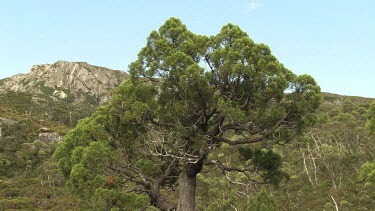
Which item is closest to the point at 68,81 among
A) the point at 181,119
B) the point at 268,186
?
the point at 268,186

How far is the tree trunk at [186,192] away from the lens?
10.6 meters

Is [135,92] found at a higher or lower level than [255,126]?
higher

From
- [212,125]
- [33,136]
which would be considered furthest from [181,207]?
[33,136]

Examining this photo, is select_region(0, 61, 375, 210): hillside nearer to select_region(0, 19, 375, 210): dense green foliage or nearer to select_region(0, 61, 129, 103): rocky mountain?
select_region(0, 19, 375, 210): dense green foliage

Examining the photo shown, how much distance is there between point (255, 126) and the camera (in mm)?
10133

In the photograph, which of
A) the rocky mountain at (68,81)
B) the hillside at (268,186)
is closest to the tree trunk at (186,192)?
the hillside at (268,186)

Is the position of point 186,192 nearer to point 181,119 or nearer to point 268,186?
point 181,119

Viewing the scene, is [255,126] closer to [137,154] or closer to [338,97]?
[137,154]

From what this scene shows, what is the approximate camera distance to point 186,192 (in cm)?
1071

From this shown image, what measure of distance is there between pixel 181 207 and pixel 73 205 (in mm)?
31006

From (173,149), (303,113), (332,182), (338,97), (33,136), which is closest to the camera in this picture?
(303,113)

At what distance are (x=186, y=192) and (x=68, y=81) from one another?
166982 mm

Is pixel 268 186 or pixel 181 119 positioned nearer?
pixel 181 119

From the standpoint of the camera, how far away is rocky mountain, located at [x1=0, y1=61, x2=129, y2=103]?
518 feet
